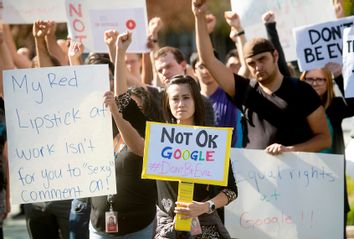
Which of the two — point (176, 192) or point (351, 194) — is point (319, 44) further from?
point (176, 192)

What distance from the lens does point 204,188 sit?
5375mm

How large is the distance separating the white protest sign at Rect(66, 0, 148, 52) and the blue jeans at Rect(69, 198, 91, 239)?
1855 millimetres

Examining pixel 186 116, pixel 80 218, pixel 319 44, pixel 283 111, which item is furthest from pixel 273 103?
pixel 80 218

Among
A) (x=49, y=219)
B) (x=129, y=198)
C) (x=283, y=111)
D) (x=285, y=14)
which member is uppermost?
(x=285, y=14)

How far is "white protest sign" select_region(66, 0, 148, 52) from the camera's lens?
771 cm

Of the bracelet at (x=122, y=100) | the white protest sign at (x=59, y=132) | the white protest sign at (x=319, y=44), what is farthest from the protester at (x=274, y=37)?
the white protest sign at (x=59, y=132)

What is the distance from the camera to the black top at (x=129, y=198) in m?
5.83

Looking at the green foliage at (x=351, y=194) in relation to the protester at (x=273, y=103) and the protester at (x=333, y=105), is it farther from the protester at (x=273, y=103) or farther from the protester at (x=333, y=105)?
the protester at (x=273, y=103)

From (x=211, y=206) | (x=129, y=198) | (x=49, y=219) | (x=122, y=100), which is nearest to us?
(x=211, y=206)

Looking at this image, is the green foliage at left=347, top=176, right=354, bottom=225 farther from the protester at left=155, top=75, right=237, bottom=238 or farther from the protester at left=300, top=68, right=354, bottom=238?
the protester at left=155, top=75, right=237, bottom=238

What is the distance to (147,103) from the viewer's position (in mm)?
5988

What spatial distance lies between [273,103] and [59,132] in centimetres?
150

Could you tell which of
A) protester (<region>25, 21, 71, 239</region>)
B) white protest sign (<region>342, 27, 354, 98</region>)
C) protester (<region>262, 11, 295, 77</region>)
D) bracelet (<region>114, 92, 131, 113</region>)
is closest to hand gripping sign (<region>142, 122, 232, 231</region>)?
bracelet (<region>114, 92, 131, 113</region>)

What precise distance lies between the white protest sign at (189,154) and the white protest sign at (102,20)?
247 cm
